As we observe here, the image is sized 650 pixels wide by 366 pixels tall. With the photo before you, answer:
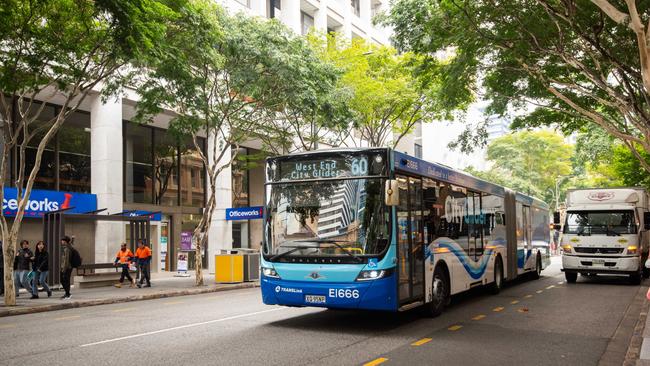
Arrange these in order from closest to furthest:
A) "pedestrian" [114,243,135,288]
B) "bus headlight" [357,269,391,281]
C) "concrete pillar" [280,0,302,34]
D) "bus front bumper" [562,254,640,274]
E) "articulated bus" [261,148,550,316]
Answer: "bus headlight" [357,269,391,281], "articulated bus" [261,148,550,316], "bus front bumper" [562,254,640,274], "pedestrian" [114,243,135,288], "concrete pillar" [280,0,302,34]

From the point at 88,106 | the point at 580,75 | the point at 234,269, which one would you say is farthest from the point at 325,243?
the point at 88,106

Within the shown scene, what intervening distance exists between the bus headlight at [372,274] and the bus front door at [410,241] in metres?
0.50

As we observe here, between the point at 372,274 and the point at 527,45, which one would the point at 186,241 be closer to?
the point at 527,45

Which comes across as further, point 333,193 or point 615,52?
point 615,52

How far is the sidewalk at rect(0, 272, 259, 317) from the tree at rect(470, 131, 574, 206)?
4309cm

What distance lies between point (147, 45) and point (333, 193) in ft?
20.2

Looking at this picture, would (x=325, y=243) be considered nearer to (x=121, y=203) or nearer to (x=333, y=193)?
(x=333, y=193)

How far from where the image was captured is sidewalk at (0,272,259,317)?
1460cm

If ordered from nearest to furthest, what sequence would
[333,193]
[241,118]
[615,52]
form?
[333,193], [615,52], [241,118]

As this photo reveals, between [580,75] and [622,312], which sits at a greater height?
[580,75]

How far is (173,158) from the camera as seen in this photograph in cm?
3023

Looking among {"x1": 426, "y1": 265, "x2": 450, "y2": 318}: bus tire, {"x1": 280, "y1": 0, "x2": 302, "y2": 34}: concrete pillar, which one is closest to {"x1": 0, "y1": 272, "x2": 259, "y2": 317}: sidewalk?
{"x1": 426, "y1": 265, "x2": 450, "y2": 318}: bus tire

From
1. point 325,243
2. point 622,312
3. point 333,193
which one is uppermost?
point 333,193

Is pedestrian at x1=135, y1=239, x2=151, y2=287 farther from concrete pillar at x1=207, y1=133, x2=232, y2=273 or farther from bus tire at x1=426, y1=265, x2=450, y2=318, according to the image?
Result: bus tire at x1=426, y1=265, x2=450, y2=318
